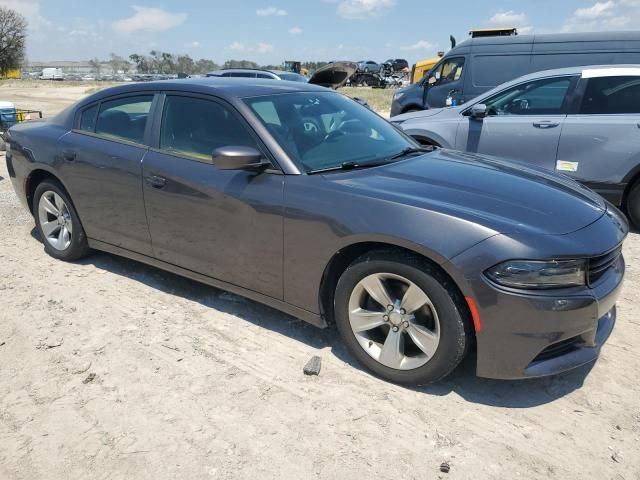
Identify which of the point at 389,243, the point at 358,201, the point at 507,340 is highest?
the point at 358,201

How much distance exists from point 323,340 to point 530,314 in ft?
4.57

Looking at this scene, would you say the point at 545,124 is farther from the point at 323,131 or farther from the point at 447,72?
the point at 447,72

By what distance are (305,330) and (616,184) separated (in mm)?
3893

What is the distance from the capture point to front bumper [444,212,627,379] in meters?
2.44

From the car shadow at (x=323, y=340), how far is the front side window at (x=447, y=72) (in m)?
8.80

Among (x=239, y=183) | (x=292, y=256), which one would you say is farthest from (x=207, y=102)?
(x=292, y=256)

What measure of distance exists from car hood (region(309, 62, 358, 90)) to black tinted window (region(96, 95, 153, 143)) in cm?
1052

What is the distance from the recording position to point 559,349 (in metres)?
2.62

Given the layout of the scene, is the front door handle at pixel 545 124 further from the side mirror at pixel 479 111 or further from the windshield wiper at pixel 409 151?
the windshield wiper at pixel 409 151

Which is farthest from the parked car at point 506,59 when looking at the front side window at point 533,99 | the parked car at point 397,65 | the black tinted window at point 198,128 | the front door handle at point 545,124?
the parked car at point 397,65

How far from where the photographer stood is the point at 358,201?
2.83 m

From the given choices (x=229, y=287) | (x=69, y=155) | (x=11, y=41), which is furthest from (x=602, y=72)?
(x=11, y=41)

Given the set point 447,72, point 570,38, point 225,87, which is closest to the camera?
point 225,87

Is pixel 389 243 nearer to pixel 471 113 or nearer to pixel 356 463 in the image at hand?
pixel 356 463
